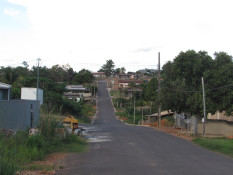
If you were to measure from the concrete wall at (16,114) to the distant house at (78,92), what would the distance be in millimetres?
Result: 75046

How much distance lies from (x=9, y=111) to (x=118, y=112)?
66277 millimetres

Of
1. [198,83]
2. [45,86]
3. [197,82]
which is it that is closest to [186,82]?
[197,82]

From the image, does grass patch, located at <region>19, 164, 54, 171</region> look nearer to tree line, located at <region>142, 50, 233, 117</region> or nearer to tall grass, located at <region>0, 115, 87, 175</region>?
tall grass, located at <region>0, 115, 87, 175</region>

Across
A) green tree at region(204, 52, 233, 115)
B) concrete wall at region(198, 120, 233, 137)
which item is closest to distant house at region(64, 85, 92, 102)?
concrete wall at region(198, 120, 233, 137)

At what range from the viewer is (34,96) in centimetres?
3603

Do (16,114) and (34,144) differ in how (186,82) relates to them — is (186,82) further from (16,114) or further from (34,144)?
(34,144)

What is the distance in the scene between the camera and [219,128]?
31.7m

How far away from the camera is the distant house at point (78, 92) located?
312ft

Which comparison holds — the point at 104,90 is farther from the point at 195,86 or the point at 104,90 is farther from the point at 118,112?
the point at 195,86

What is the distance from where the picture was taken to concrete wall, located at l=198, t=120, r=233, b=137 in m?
31.1

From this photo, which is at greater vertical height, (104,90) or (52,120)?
(104,90)

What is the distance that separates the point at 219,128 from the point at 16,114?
875 inches

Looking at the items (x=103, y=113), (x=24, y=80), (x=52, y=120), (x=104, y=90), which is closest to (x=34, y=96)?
(x=52, y=120)

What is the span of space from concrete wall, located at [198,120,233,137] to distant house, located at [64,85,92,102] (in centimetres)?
6377
